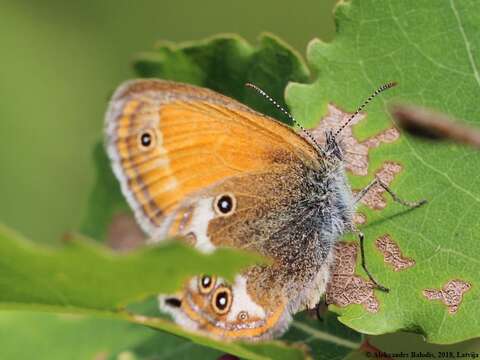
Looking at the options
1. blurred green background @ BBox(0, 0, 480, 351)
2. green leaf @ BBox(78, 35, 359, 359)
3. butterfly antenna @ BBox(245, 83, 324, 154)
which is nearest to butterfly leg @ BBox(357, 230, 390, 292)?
green leaf @ BBox(78, 35, 359, 359)

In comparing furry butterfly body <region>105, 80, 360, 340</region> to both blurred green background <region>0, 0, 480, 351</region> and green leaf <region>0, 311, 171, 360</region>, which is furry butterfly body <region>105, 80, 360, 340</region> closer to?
green leaf <region>0, 311, 171, 360</region>

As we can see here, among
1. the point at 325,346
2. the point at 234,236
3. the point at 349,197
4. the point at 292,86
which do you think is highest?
the point at 292,86

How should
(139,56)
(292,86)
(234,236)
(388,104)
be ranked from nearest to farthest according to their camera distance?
1. (388,104)
2. (292,86)
3. (234,236)
4. (139,56)

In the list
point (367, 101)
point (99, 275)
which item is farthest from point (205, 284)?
point (99, 275)

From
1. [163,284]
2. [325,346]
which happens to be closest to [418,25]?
[325,346]

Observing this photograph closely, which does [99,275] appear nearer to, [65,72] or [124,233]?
[124,233]

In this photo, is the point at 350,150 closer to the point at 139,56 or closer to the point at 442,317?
the point at 442,317

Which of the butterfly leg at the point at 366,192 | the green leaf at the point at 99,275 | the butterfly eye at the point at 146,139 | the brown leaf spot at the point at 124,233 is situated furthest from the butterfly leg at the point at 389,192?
the brown leaf spot at the point at 124,233

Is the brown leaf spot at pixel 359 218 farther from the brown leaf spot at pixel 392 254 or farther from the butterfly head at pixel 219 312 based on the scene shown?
the butterfly head at pixel 219 312
